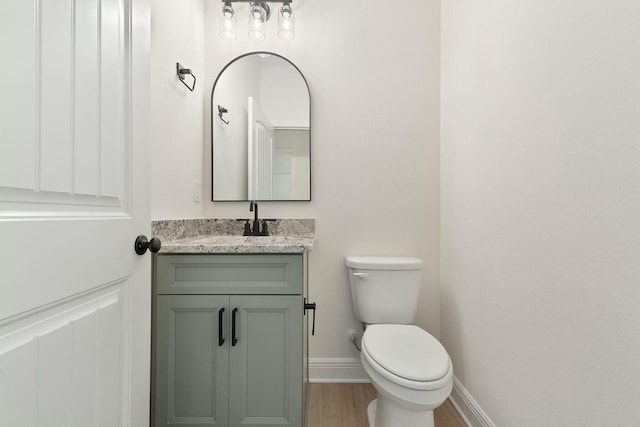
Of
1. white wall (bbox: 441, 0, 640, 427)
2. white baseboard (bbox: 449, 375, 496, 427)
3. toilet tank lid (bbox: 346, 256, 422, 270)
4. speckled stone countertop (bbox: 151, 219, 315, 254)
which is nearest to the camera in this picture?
white wall (bbox: 441, 0, 640, 427)

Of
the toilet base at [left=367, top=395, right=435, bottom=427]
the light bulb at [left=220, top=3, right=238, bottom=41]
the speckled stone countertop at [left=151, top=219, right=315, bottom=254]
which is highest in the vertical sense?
the light bulb at [left=220, top=3, right=238, bottom=41]

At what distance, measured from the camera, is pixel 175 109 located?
A: 4.62ft

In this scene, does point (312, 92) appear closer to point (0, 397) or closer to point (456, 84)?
point (456, 84)

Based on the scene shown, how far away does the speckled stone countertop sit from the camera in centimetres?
111

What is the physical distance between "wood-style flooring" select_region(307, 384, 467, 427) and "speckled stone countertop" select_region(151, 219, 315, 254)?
0.87m

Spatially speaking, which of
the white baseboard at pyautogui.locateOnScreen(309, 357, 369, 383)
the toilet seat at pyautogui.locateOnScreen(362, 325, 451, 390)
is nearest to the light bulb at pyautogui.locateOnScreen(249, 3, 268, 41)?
the toilet seat at pyautogui.locateOnScreen(362, 325, 451, 390)

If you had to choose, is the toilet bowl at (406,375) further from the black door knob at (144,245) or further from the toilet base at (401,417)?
the black door knob at (144,245)

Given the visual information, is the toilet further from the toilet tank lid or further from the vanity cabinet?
the vanity cabinet

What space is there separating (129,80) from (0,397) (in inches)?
28.1

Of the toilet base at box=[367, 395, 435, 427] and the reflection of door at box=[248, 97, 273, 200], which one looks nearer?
the toilet base at box=[367, 395, 435, 427]

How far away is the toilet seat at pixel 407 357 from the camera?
3.33 ft

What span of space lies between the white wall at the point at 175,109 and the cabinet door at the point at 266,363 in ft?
1.99

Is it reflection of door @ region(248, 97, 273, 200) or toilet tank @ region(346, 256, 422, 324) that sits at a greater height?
reflection of door @ region(248, 97, 273, 200)

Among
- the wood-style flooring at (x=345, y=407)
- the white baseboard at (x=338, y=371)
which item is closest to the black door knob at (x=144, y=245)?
the wood-style flooring at (x=345, y=407)
